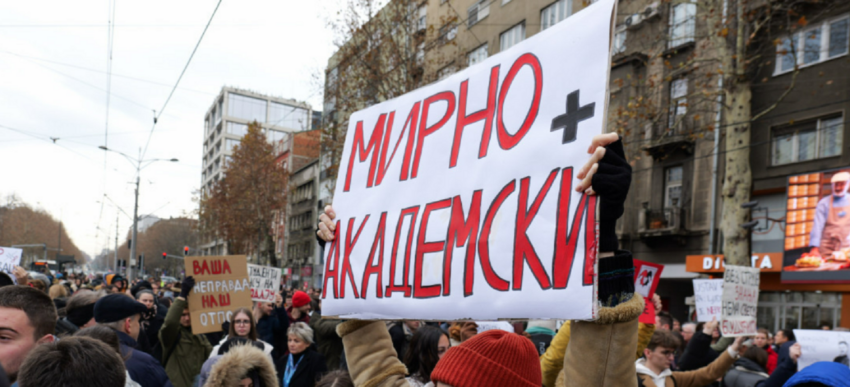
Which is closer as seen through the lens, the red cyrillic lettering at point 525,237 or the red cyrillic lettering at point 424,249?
the red cyrillic lettering at point 525,237

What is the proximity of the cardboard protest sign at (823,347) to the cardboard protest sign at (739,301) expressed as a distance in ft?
1.51

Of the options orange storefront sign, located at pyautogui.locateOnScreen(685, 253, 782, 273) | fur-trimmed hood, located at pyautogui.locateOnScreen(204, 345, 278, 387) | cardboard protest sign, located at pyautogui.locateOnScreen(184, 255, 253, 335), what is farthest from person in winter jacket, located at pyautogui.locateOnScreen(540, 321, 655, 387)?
orange storefront sign, located at pyautogui.locateOnScreen(685, 253, 782, 273)

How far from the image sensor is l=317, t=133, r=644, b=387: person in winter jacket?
1654 millimetres

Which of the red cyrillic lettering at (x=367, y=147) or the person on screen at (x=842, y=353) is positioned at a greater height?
the red cyrillic lettering at (x=367, y=147)

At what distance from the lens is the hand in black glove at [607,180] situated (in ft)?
5.62

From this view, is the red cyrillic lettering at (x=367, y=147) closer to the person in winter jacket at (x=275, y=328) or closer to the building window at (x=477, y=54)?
the person in winter jacket at (x=275, y=328)

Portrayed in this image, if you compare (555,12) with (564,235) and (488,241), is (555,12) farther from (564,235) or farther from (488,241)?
(564,235)

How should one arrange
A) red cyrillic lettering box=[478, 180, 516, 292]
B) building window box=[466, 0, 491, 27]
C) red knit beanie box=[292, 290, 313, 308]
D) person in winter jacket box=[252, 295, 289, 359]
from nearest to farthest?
red cyrillic lettering box=[478, 180, 516, 292] < person in winter jacket box=[252, 295, 289, 359] < red knit beanie box=[292, 290, 313, 308] < building window box=[466, 0, 491, 27]

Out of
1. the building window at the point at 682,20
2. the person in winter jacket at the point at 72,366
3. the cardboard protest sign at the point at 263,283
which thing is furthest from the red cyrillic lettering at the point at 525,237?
the building window at the point at 682,20

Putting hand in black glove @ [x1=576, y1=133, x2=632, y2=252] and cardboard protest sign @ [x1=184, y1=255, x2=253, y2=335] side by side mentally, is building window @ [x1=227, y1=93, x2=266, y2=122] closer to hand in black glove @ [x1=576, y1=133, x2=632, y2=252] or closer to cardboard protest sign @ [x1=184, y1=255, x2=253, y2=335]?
cardboard protest sign @ [x1=184, y1=255, x2=253, y2=335]

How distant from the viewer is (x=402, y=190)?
8.59 ft

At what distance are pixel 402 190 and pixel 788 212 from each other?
51.0ft

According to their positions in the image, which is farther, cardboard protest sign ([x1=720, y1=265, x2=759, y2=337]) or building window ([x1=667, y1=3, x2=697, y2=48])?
building window ([x1=667, y1=3, x2=697, y2=48])

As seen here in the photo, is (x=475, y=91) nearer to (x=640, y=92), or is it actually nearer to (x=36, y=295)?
(x=36, y=295)
